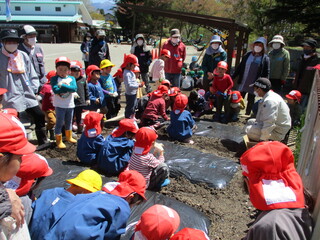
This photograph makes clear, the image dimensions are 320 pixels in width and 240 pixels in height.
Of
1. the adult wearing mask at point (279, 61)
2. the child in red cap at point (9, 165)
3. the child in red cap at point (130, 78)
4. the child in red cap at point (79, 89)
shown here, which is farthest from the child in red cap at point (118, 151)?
the adult wearing mask at point (279, 61)

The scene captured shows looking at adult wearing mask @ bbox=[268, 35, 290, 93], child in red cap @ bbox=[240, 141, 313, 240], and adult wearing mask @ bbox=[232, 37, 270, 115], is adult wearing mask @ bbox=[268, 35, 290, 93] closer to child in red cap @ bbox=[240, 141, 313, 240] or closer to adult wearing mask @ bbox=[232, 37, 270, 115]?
adult wearing mask @ bbox=[232, 37, 270, 115]

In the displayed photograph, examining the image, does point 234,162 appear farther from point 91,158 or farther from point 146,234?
point 146,234

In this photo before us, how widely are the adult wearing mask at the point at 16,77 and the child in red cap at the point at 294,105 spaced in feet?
14.6

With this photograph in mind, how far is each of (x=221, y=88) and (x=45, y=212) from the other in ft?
16.9

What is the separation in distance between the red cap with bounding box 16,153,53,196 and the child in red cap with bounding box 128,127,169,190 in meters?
1.25

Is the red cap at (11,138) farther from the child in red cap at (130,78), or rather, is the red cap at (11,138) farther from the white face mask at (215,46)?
the white face mask at (215,46)

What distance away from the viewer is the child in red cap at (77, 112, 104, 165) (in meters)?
3.79

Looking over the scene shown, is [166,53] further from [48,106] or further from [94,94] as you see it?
[48,106]

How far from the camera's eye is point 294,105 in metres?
5.59

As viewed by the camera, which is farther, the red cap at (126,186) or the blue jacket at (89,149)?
the blue jacket at (89,149)

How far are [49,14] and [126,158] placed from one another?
143 feet

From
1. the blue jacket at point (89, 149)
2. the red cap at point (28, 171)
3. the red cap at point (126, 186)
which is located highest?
the red cap at point (28, 171)

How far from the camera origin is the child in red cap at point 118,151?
366 cm

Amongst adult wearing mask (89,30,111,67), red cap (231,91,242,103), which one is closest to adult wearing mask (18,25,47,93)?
adult wearing mask (89,30,111,67)
